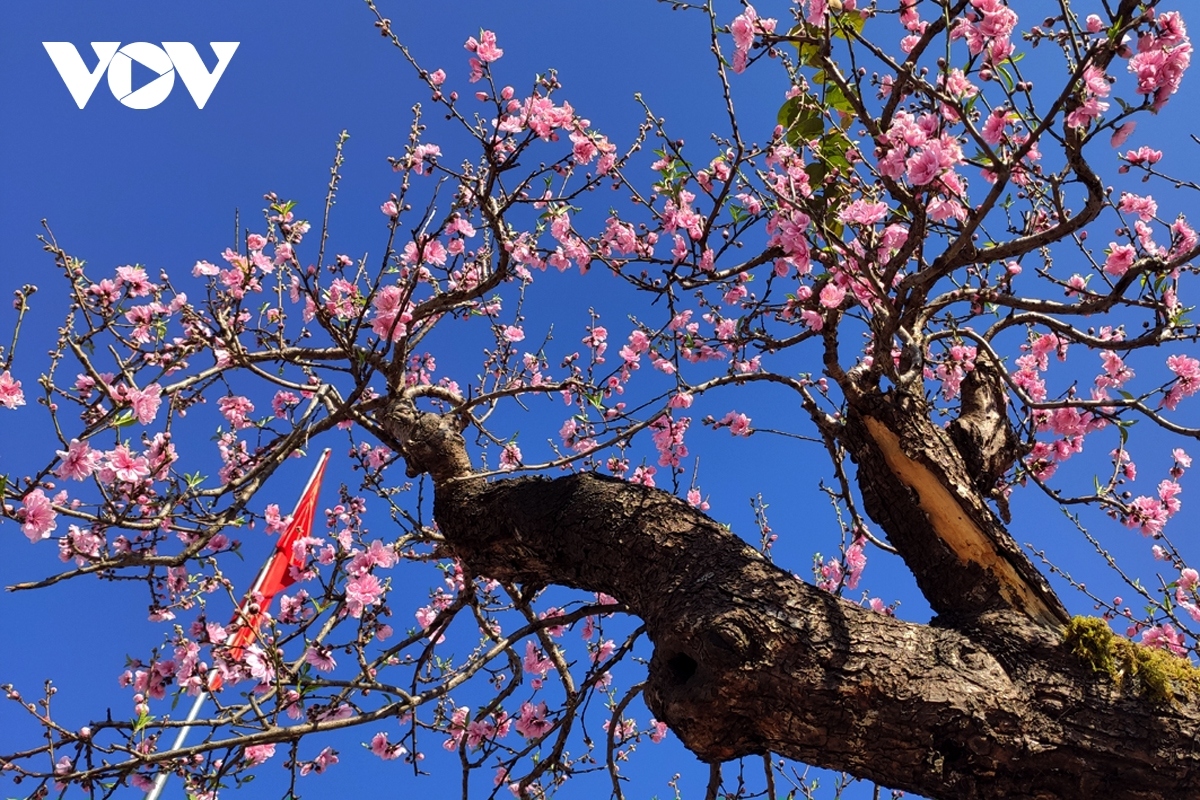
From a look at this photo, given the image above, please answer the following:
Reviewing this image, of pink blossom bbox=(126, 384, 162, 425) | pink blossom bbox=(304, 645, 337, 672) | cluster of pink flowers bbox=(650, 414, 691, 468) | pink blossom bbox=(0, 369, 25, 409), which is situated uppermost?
cluster of pink flowers bbox=(650, 414, 691, 468)

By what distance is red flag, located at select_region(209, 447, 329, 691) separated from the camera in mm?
2850

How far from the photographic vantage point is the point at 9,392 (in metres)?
3.02

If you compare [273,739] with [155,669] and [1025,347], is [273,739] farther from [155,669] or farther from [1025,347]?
[1025,347]

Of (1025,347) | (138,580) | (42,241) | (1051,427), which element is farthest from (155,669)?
(1025,347)

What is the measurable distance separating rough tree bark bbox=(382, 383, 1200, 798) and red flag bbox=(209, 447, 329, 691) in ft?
4.12

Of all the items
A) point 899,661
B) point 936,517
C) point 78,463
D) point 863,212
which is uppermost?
point 78,463

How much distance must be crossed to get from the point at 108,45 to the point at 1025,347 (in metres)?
6.74

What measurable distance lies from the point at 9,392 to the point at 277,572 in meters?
5.87

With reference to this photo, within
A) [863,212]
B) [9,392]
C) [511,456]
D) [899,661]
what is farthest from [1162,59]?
[9,392]

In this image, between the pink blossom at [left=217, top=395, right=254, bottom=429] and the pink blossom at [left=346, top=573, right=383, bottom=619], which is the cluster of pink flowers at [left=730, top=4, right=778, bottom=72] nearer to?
the pink blossom at [left=346, top=573, right=383, bottom=619]

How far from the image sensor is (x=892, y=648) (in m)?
1.96

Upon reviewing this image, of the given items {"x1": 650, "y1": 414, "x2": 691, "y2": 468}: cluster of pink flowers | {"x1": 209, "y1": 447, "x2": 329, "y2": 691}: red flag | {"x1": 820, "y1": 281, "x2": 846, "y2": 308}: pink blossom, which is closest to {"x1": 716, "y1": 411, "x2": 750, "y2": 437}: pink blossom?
{"x1": 650, "y1": 414, "x2": 691, "y2": 468}: cluster of pink flowers

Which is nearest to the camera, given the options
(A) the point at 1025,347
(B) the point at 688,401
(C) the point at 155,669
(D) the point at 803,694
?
(D) the point at 803,694

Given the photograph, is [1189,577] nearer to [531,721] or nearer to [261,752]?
[531,721]
